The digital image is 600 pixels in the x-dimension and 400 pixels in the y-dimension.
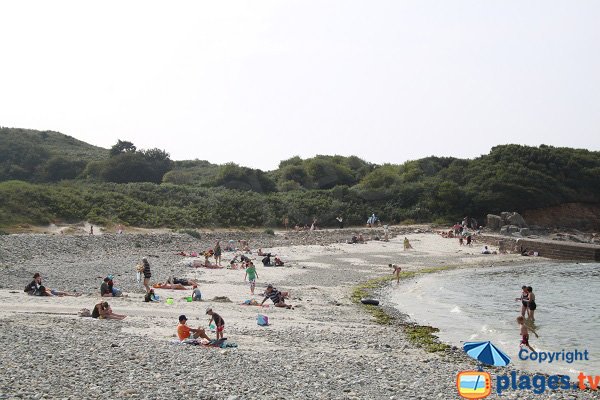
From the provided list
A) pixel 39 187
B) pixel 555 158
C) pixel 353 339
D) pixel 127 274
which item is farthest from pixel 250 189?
pixel 353 339

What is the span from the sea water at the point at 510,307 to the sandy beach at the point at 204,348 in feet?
6.91

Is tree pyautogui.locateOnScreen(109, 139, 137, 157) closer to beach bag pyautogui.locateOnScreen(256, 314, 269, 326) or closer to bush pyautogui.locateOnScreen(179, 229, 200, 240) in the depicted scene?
bush pyautogui.locateOnScreen(179, 229, 200, 240)

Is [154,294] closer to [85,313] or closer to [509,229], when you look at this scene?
[85,313]

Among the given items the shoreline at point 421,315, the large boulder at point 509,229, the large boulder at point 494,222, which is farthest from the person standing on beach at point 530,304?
the large boulder at point 494,222

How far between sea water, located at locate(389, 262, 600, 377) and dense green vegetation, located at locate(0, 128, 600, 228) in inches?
884

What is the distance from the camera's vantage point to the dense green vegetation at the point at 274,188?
45.8 metres

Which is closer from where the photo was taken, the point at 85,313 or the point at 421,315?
the point at 85,313

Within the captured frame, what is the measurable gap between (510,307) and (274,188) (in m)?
47.6

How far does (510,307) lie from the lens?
2248 centimetres

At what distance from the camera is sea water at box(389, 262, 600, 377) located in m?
16.4

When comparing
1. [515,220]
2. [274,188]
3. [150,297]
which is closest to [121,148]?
[274,188]

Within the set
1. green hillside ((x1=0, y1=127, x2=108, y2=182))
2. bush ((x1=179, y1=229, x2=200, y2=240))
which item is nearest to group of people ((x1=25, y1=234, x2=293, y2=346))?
bush ((x1=179, y1=229, x2=200, y2=240))

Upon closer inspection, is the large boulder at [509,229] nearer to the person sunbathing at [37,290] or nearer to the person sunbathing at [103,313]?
the person sunbathing at [37,290]

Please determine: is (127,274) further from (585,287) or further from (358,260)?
(585,287)
